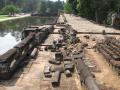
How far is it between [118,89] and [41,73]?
2.94 meters

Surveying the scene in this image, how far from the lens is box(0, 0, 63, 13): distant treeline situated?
424 ft

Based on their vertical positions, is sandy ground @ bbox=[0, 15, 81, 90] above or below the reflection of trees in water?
above

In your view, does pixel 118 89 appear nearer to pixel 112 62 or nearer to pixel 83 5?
pixel 112 62

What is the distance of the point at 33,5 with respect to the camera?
16962 centimetres

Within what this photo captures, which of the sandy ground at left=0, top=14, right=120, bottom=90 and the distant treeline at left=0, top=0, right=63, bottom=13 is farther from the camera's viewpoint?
the distant treeline at left=0, top=0, right=63, bottom=13

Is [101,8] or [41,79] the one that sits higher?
[101,8]

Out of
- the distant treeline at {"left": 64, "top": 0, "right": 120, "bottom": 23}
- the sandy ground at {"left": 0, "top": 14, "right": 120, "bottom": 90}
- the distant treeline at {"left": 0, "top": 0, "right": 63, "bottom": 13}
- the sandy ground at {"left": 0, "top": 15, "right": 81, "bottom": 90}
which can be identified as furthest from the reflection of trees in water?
the distant treeline at {"left": 0, "top": 0, "right": 63, "bottom": 13}

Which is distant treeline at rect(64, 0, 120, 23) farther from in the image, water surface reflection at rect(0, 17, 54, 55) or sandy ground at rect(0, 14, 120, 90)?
sandy ground at rect(0, 14, 120, 90)

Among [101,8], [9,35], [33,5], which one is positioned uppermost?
[101,8]

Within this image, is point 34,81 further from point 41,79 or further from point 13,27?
point 13,27

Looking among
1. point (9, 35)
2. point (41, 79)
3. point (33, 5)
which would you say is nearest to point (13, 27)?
point (9, 35)

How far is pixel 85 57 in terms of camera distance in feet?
41.7

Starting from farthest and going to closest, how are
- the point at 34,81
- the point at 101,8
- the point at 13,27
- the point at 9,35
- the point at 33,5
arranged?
1. the point at 33,5
2. the point at 13,27
3. the point at 101,8
4. the point at 9,35
5. the point at 34,81

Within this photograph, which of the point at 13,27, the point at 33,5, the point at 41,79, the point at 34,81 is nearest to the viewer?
the point at 34,81
